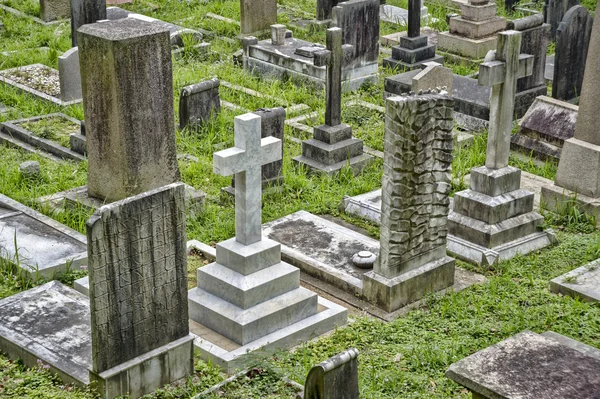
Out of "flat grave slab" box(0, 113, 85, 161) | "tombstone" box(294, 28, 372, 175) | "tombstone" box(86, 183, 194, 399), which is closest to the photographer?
"tombstone" box(86, 183, 194, 399)

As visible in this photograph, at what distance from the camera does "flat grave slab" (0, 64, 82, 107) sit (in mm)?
11148

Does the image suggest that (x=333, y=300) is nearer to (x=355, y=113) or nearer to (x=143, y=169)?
(x=143, y=169)

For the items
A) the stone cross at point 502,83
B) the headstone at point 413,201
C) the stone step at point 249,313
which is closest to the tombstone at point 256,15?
the stone cross at point 502,83

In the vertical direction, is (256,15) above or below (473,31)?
above

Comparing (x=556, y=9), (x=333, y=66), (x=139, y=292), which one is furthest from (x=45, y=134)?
(x=556, y=9)

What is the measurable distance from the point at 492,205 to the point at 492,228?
17 centimetres

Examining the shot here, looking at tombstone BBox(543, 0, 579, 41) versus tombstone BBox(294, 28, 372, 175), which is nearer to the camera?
tombstone BBox(294, 28, 372, 175)

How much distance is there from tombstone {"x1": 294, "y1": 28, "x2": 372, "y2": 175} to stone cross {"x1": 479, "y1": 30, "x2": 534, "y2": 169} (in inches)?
67.7

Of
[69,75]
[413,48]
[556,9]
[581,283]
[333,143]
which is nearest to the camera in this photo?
[581,283]

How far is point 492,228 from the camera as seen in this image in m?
8.02

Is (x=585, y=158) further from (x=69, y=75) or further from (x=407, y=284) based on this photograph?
(x=69, y=75)

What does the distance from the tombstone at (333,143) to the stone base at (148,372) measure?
341 centimetres

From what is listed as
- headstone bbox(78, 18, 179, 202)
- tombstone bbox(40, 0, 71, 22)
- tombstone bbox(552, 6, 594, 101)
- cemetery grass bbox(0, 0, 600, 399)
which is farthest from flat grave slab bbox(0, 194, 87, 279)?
tombstone bbox(40, 0, 71, 22)

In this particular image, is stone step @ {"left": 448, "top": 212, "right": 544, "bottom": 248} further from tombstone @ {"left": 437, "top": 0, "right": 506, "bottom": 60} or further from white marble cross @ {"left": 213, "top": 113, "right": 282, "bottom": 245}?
tombstone @ {"left": 437, "top": 0, "right": 506, "bottom": 60}
